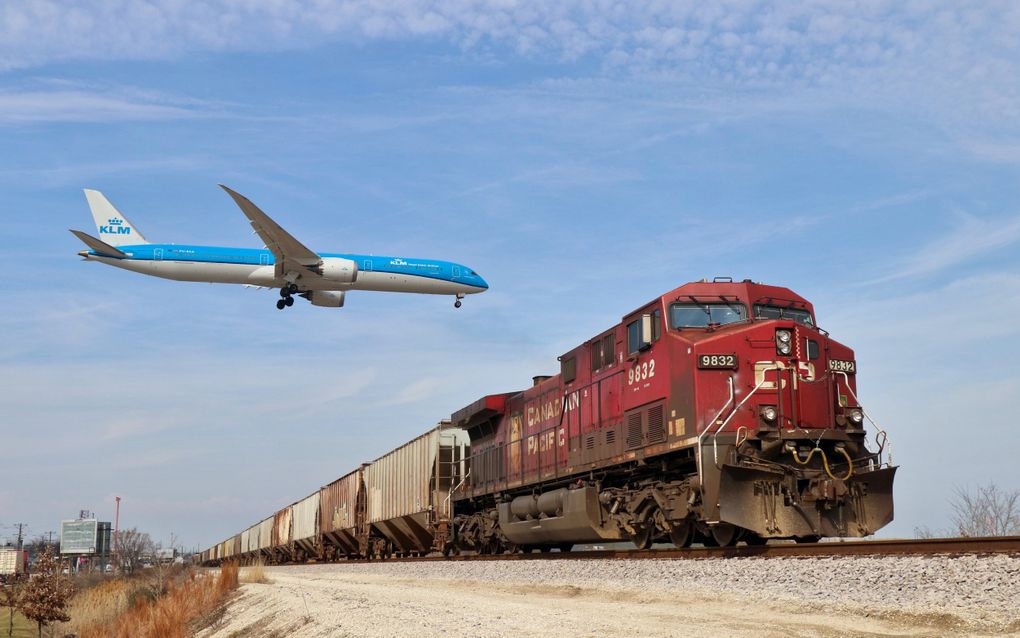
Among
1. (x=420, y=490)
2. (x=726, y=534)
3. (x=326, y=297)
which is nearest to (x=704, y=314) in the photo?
(x=726, y=534)

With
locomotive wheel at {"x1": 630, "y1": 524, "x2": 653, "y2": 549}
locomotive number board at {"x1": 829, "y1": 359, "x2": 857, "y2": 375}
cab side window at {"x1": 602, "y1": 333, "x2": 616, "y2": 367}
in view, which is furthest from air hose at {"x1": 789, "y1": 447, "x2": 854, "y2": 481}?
cab side window at {"x1": 602, "y1": 333, "x2": 616, "y2": 367}

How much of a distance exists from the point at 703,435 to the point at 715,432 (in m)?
0.21

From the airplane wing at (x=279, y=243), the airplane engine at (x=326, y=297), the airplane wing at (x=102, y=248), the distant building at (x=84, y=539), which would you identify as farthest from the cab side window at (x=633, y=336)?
the distant building at (x=84, y=539)

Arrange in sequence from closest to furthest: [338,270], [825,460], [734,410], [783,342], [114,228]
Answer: [825,460]
[734,410]
[783,342]
[338,270]
[114,228]

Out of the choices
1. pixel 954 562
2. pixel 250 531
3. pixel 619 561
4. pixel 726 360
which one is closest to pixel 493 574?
pixel 619 561

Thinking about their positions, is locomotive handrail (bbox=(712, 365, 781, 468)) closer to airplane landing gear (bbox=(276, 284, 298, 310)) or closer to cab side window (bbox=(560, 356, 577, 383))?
cab side window (bbox=(560, 356, 577, 383))

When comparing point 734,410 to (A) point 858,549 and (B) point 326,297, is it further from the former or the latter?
(B) point 326,297

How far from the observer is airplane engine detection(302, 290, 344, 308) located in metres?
40.5

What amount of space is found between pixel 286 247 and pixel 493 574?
1029 inches

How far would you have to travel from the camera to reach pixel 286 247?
3784 cm

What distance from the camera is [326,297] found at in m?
40.8

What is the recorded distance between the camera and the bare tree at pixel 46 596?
3069 cm

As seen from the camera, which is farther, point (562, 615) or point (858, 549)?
point (858, 549)

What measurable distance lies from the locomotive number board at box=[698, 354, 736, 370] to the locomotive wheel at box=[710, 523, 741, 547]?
202cm
